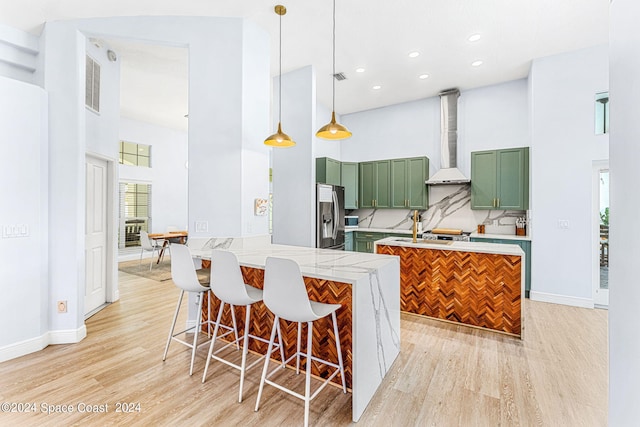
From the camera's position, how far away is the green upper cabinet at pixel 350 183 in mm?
6020

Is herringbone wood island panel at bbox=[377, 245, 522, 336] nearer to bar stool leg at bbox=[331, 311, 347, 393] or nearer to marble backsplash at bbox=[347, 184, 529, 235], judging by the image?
bar stool leg at bbox=[331, 311, 347, 393]

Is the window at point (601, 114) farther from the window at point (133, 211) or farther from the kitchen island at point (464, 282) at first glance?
the window at point (133, 211)

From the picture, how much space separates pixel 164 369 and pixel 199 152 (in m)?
2.20

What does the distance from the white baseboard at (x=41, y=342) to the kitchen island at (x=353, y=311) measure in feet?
4.88

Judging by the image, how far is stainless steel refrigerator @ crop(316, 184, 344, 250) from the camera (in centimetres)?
464

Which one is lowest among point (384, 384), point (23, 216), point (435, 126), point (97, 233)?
point (384, 384)

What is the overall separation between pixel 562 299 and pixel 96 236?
254 inches

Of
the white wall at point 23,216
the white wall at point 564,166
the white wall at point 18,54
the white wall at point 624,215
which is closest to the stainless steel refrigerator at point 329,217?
the white wall at point 564,166

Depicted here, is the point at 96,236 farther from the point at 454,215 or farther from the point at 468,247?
the point at 454,215

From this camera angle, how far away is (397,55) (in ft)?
13.7

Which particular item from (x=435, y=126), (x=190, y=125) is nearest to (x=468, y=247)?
(x=435, y=126)

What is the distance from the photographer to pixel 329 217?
16.1 ft

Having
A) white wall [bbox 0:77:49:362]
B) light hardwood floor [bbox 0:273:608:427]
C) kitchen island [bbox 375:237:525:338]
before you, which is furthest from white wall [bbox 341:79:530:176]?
white wall [bbox 0:77:49:362]

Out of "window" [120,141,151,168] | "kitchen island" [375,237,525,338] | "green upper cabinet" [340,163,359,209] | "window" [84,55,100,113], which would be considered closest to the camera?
"kitchen island" [375,237,525,338]
